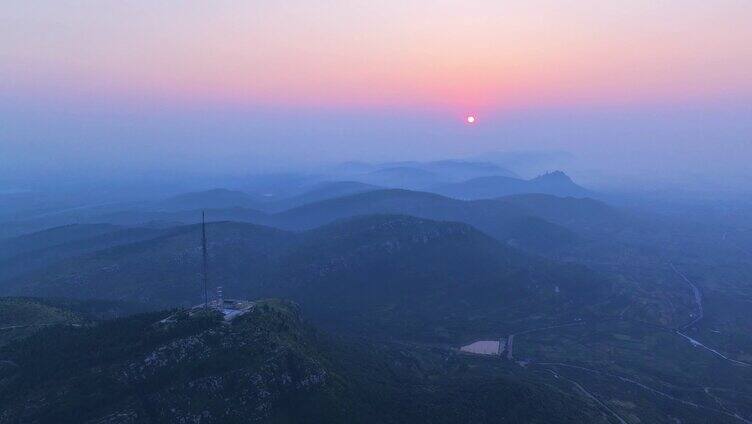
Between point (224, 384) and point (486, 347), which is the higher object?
point (224, 384)

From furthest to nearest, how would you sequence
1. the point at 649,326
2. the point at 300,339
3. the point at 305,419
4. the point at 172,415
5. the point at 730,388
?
the point at 649,326 → the point at 730,388 → the point at 300,339 → the point at 305,419 → the point at 172,415

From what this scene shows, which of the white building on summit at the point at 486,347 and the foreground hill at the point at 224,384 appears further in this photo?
A: the white building on summit at the point at 486,347

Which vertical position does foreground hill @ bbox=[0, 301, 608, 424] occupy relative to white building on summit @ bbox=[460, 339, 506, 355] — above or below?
above

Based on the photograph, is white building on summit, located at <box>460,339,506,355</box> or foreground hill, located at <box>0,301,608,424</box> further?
white building on summit, located at <box>460,339,506,355</box>

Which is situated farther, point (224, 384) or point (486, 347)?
point (486, 347)

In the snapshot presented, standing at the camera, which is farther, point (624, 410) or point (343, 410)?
point (624, 410)

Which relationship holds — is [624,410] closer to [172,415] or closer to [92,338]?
[172,415]

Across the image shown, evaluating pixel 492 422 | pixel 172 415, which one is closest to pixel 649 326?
pixel 492 422

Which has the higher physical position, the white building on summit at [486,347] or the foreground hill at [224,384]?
the foreground hill at [224,384]
